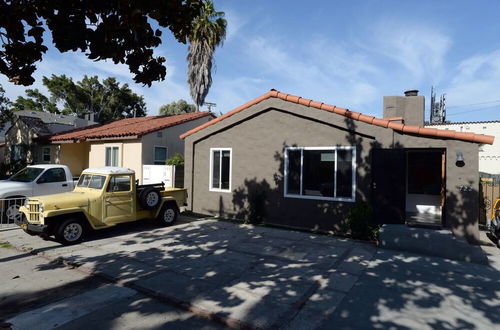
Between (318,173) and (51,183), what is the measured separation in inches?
388

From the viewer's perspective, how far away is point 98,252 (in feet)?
23.1

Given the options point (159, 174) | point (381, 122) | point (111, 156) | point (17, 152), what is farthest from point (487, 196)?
point (17, 152)

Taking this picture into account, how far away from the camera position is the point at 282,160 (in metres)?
10.4

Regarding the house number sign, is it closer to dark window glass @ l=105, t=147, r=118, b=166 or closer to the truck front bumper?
the truck front bumper

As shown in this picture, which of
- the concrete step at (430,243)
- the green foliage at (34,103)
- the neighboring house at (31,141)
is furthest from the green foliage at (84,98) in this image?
the concrete step at (430,243)

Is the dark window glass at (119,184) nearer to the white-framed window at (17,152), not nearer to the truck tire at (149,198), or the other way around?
the truck tire at (149,198)

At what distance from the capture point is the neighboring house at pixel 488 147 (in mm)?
22547

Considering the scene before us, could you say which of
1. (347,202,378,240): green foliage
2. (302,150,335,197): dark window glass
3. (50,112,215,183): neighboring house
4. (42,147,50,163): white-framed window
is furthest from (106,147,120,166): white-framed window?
(347,202,378,240): green foliage

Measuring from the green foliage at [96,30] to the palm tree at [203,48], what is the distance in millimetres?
20588

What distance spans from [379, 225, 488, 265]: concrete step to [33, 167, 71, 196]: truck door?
1136 centimetres

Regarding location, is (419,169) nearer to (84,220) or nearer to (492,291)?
(492,291)

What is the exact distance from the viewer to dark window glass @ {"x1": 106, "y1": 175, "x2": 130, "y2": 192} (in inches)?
328

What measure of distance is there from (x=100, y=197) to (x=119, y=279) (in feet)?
11.1

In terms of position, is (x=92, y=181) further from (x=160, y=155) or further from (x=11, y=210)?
(x=160, y=155)
